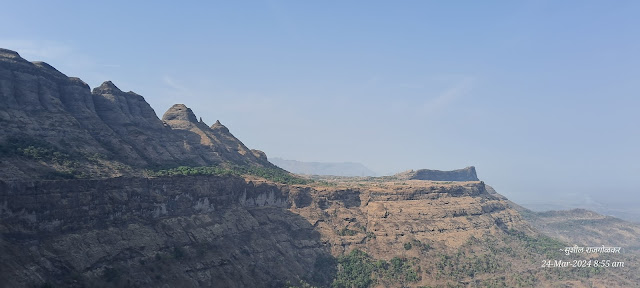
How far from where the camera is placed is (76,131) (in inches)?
3504

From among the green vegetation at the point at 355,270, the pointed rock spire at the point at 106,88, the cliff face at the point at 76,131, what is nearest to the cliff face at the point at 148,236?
the cliff face at the point at 76,131

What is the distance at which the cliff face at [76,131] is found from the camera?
247 ft

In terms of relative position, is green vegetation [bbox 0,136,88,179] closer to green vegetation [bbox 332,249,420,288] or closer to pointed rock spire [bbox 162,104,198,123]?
green vegetation [bbox 332,249,420,288]

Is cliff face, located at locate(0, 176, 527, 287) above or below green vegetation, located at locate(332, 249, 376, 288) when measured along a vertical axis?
above

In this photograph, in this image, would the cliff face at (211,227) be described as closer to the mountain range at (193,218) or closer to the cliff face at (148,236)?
the cliff face at (148,236)

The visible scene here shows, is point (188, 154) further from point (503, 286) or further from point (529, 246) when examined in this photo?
point (529, 246)

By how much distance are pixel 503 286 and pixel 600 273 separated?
3562 centimetres

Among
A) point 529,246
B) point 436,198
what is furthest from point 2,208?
point 529,246

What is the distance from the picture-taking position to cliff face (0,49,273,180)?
7531 centimetres

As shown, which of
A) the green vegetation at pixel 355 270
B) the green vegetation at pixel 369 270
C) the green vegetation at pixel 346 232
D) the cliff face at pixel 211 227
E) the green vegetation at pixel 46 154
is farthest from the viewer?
the green vegetation at pixel 346 232

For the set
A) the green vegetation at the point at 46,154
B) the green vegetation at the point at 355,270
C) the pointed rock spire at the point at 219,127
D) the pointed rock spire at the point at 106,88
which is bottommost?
the green vegetation at the point at 355,270

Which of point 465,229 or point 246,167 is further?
point 246,167

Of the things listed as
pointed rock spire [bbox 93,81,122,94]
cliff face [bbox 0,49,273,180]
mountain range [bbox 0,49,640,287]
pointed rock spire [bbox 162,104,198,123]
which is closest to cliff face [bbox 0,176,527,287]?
mountain range [bbox 0,49,640,287]

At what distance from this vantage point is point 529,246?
4943 inches
